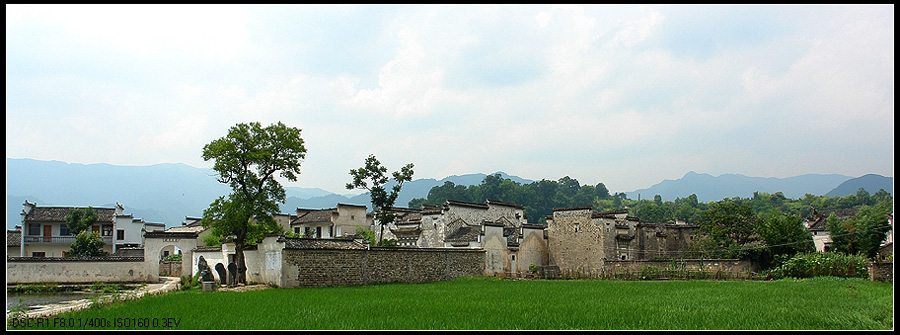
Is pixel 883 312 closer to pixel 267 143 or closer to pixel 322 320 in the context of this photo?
pixel 322 320

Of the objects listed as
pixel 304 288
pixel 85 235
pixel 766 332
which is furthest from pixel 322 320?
pixel 85 235

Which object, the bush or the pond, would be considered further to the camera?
the bush

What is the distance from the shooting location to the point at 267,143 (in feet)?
74.9

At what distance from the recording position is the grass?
35.3 ft

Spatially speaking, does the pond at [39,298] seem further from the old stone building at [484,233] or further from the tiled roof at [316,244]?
the old stone building at [484,233]

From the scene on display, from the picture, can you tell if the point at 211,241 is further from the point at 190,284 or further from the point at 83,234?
the point at 190,284

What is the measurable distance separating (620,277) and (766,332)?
746 inches

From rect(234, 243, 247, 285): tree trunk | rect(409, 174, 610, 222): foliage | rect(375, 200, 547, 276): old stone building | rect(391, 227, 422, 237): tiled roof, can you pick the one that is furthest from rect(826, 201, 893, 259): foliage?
rect(409, 174, 610, 222): foliage

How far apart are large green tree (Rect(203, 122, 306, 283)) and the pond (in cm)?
504

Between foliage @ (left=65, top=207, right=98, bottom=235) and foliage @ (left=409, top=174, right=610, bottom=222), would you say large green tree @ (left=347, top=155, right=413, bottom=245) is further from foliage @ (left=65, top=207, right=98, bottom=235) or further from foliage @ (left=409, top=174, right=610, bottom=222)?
foliage @ (left=409, top=174, right=610, bottom=222)

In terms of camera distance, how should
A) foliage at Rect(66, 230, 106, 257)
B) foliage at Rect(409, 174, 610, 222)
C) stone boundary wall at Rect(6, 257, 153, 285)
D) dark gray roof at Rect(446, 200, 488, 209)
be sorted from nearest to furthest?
stone boundary wall at Rect(6, 257, 153, 285)
foliage at Rect(66, 230, 106, 257)
dark gray roof at Rect(446, 200, 488, 209)
foliage at Rect(409, 174, 610, 222)

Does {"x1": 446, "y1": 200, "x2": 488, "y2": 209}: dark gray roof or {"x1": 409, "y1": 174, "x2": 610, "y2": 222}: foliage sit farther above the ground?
{"x1": 409, "y1": 174, "x2": 610, "y2": 222}: foliage

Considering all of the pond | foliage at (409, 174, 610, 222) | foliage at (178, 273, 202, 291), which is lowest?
the pond

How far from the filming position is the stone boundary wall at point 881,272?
20.1 m
